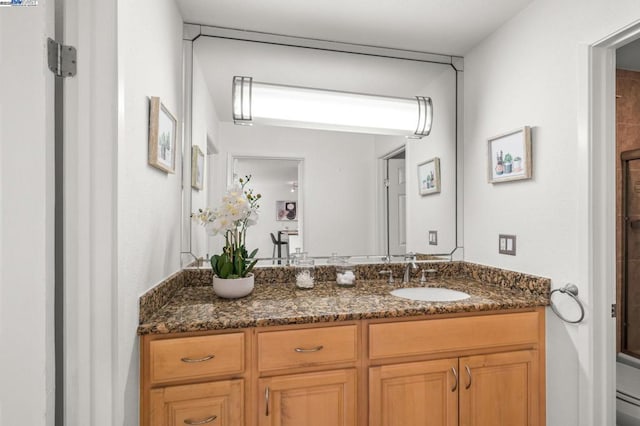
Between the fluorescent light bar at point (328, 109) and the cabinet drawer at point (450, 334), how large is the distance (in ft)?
3.67

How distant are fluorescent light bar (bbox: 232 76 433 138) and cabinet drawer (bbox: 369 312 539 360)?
1119 millimetres

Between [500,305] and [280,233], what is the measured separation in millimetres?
1170

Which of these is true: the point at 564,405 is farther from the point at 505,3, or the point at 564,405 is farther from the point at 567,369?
the point at 505,3

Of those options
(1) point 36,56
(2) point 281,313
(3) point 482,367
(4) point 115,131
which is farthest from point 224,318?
(3) point 482,367

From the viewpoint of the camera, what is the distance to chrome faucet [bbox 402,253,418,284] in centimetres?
199

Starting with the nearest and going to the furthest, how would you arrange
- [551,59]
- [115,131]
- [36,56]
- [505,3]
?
[36,56], [115,131], [551,59], [505,3]

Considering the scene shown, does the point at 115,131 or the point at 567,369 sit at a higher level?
the point at 115,131

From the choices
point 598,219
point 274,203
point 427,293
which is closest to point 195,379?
point 274,203

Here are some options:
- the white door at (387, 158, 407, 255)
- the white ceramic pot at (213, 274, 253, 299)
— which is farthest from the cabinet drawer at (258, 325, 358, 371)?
the white door at (387, 158, 407, 255)

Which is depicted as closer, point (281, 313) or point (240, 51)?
point (281, 313)

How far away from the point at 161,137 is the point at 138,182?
29cm

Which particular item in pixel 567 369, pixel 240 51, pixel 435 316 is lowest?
pixel 567 369

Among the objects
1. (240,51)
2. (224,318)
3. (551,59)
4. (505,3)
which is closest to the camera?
(224,318)

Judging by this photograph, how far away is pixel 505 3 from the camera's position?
5.41ft
